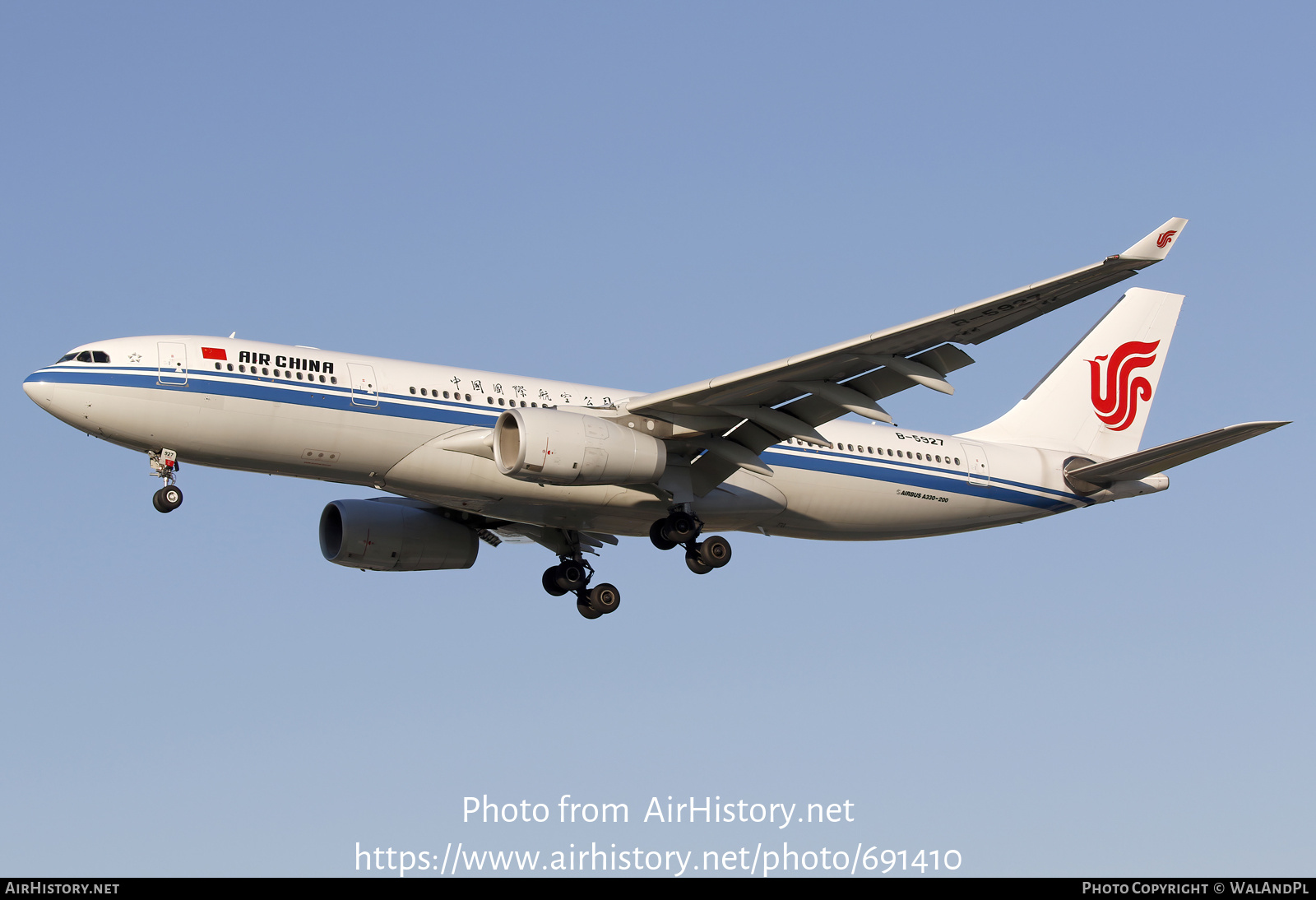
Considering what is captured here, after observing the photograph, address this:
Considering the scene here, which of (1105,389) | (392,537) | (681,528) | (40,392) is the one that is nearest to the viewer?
(40,392)

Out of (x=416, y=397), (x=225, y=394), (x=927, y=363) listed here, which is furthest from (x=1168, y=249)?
(x=225, y=394)

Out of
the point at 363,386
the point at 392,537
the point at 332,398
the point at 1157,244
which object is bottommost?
the point at 392,537

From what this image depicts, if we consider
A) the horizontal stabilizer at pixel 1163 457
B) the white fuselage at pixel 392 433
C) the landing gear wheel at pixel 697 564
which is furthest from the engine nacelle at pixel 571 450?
the horizontal stabilizer at pixel 1163 457

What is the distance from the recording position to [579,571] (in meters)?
34.5

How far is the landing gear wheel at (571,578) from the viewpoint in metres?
34.4

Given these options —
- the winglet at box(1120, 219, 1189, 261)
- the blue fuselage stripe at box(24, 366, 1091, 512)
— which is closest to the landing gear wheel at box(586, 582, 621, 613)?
the blue fuselage stripe at box(24, 366, 1091, 512)

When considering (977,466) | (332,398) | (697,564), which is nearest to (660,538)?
(697,564)

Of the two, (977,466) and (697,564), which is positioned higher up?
(977,466)

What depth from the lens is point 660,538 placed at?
31.2 m

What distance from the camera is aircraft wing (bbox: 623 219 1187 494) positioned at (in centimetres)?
2469

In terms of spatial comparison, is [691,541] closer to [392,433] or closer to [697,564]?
[697,564]

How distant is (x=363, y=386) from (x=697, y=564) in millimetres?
7998

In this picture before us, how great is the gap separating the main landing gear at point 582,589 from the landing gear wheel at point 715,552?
11.9 feet

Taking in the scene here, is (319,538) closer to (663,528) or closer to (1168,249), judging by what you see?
(663,528)
